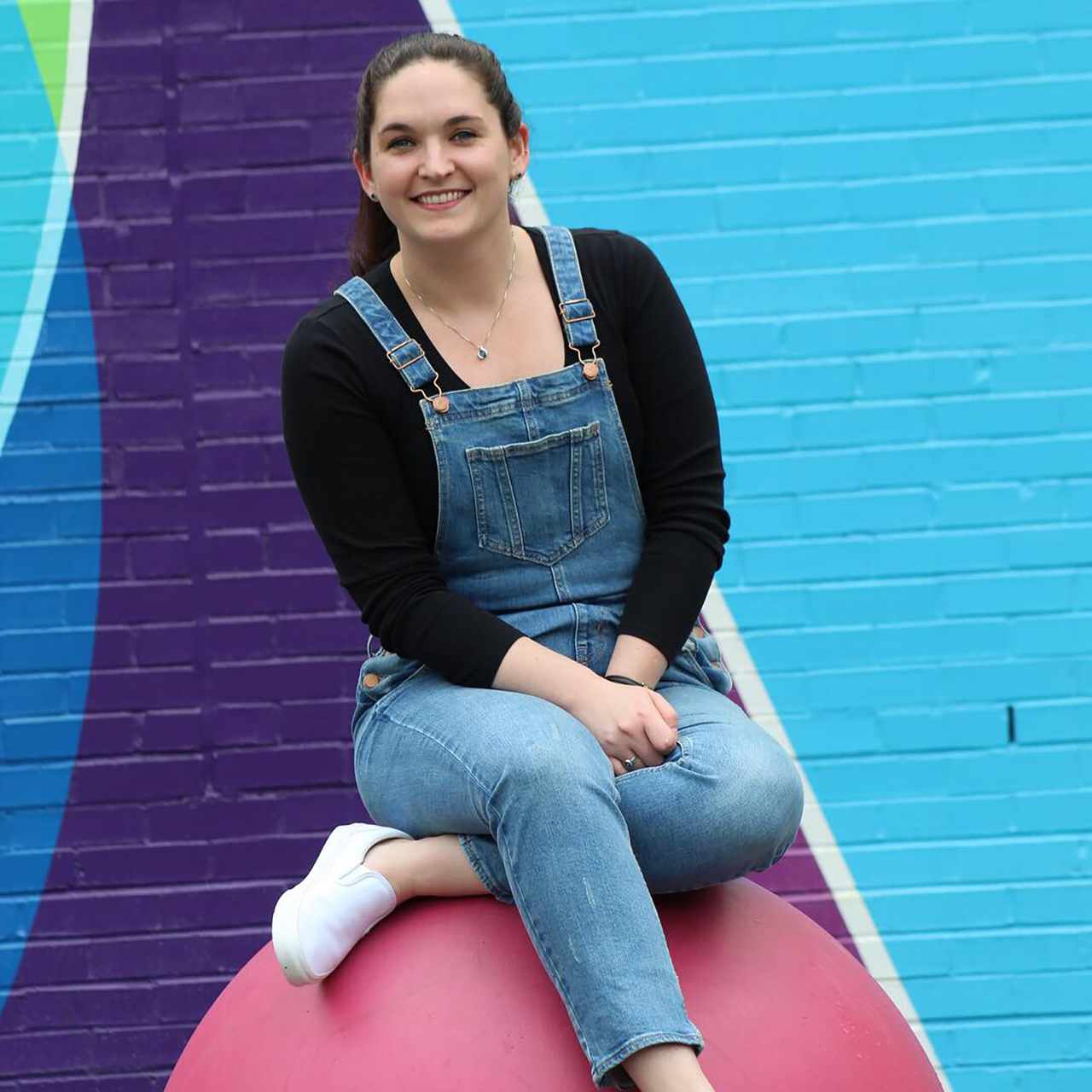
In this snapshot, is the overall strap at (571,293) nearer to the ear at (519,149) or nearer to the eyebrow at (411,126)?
the ear at (519,149)

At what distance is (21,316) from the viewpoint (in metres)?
3.82

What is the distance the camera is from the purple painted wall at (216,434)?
12.5 ft

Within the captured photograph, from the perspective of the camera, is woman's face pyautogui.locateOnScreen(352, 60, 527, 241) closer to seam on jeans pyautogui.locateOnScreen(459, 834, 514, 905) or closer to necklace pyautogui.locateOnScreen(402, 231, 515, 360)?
necklace pyautogui.locateOnScreen(402, 231, 515, 360)

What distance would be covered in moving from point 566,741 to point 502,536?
15.7 inches

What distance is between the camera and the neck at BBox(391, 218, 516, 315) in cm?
234

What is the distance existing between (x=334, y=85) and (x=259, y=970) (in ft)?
7.45

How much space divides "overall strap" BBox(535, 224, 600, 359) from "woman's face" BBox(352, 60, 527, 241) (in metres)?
0.15

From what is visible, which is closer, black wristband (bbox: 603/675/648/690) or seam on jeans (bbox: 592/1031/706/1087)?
seam on jeans (bbox: 592/1031/706/1087)

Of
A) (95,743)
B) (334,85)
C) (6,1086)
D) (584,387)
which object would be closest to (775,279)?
(334,85)

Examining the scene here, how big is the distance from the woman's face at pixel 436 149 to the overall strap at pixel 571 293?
0.15 m

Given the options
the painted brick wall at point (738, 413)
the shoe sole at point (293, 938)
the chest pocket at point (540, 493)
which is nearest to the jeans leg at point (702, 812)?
the shoe sole at point (293, 938)

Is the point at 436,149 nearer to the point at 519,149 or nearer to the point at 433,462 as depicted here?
the point at 519,149

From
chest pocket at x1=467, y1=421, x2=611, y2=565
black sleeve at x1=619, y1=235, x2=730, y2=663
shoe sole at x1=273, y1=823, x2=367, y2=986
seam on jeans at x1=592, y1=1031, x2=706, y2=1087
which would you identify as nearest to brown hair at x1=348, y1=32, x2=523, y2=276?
black sleeve at x1=619, y1=235, x2=730, y2=663

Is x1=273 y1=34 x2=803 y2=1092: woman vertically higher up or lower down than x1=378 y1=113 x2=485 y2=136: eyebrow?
lower down
